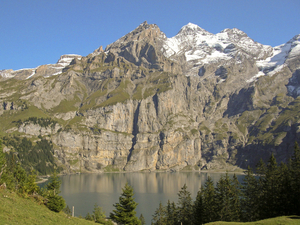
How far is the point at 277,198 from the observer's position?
61.3 meters

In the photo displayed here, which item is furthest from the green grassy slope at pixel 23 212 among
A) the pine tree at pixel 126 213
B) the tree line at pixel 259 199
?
the tree line at pixel 259 199

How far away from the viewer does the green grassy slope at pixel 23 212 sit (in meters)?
28.8

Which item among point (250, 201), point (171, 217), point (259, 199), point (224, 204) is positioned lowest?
point (171, 217)

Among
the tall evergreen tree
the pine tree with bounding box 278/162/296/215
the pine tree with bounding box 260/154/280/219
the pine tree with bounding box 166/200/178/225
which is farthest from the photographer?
the pine tree with bounding box 166/200/178/225

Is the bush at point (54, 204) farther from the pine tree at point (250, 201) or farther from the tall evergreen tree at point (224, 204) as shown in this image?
the pine tree at point (250, 201)

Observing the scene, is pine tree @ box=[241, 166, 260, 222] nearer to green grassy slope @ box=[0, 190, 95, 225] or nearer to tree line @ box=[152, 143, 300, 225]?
tree line @ box=[152, 143, 300, 225]

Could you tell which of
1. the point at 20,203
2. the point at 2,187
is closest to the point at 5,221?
the point at 20,203

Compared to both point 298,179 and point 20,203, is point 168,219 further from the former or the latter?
point 20,203

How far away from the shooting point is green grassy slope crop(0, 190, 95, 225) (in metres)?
28.8

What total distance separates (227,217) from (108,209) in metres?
75.5

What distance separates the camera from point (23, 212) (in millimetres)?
31203

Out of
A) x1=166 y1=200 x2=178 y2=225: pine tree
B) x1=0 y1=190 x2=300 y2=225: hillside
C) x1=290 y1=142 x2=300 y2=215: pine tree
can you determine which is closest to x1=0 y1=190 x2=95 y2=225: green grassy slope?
x1=0 y1=190 x2=300 y2=225: hillside

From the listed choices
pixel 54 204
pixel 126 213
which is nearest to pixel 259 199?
pixel 126 213

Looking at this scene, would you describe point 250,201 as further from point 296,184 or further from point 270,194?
point 296,184
